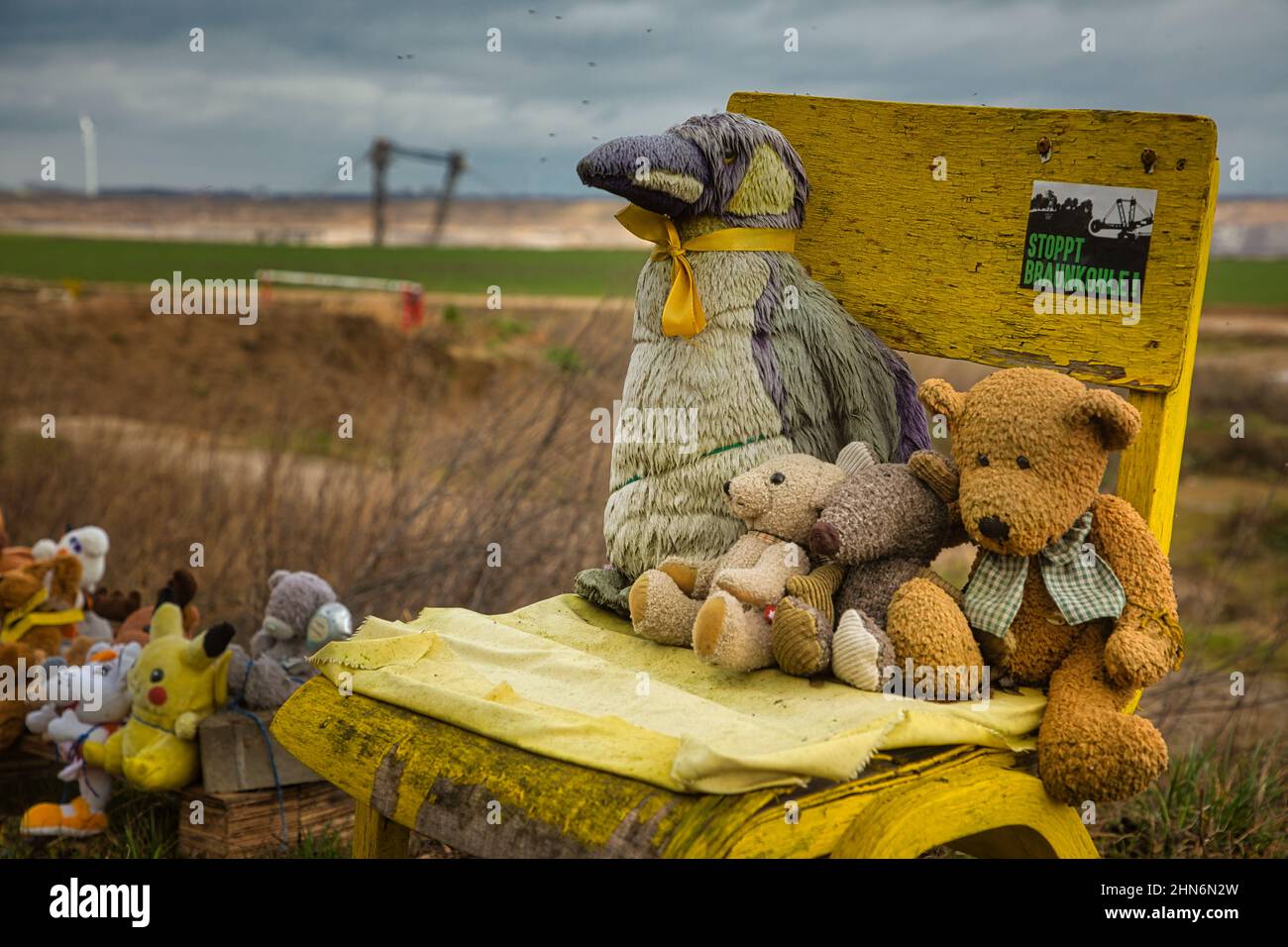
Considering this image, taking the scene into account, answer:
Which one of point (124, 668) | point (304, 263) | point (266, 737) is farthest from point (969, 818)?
point (304, 263)

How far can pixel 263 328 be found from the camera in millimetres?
13008

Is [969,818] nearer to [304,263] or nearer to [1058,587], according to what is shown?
[1058,587]

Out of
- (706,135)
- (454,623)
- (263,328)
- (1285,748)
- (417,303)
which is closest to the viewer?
(706,135)

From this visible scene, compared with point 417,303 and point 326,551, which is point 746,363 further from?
point 417,303

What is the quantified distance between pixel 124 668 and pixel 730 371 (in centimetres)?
154

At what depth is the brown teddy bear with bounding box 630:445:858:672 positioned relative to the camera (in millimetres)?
1966

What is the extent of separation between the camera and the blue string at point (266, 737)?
272 centimetres

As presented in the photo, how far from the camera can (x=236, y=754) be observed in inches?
107

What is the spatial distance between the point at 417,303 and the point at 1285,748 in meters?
11.7

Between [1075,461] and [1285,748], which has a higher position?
[1075,461]

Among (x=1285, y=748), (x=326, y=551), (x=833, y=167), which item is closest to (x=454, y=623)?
(x=833, y=167)

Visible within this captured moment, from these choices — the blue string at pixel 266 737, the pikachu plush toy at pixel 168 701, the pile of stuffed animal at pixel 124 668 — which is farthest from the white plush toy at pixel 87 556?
the blue string at pixel 266 737
